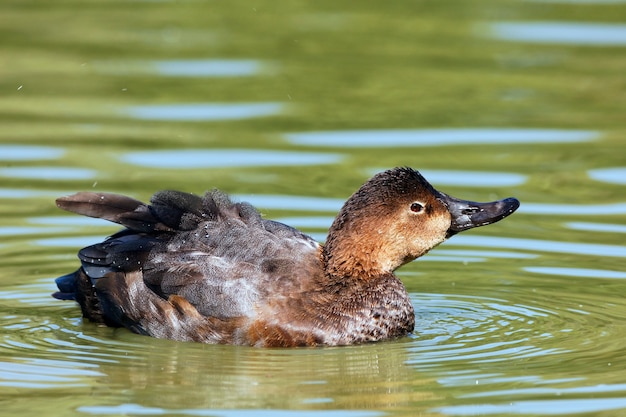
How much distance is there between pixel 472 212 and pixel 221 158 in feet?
13.3

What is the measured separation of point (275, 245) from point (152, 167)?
13.1 ft

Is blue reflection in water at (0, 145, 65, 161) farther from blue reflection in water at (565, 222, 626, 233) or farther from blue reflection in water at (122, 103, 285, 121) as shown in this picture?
blue reflection in water at (565, 222, 626, 233)

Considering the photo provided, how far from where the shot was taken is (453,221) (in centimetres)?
870

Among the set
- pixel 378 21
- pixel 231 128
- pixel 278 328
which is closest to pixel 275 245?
pixel 278 328

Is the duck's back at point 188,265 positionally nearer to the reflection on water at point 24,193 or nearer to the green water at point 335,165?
the green water at point 335,165

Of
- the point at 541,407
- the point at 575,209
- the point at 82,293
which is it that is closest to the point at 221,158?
the point at 575,209

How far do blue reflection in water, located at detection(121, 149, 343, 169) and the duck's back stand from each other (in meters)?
3.44

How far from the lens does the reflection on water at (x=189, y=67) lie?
14.6 metres

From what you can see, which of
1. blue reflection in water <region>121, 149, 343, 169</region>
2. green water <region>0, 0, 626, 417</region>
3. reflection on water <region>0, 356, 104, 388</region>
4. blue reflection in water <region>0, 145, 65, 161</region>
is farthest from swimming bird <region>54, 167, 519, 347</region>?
blue reflection in water <region>0, 145, 65, 161</region>

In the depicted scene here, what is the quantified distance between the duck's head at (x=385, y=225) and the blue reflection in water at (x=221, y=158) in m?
3.64

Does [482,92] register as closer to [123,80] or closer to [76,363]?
[123,80]

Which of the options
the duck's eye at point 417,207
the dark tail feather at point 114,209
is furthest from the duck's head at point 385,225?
the dark tail feather at point 114,209

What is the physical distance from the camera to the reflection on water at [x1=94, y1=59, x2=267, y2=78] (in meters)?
14.6

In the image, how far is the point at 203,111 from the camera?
1368 centimetres
